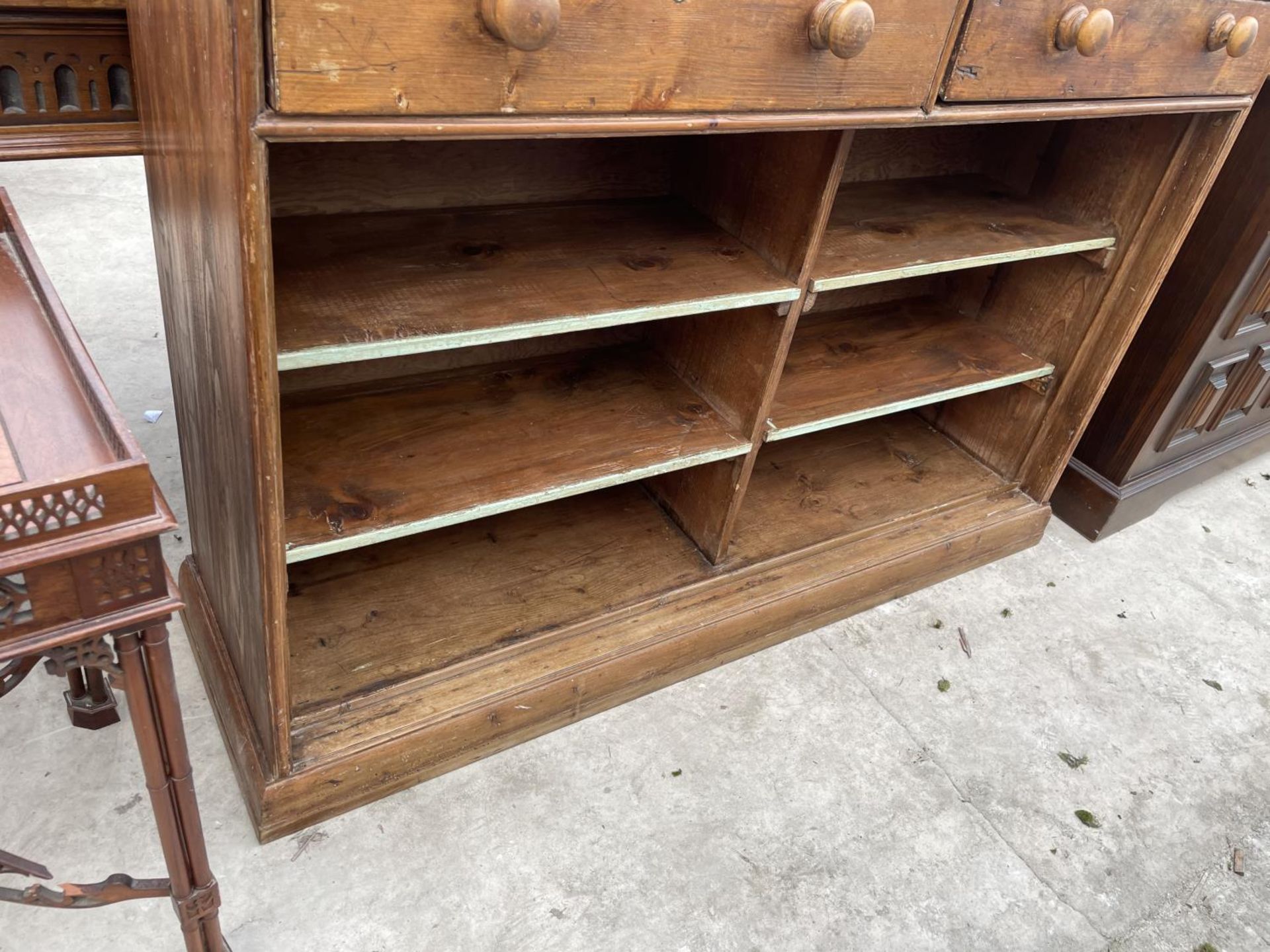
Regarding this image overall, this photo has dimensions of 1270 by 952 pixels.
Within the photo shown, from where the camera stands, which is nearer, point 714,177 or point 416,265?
point 416,265

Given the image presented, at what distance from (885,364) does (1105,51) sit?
0.75 metres

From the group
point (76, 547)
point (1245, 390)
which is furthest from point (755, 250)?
point (1245, 390)

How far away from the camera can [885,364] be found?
1.99 m

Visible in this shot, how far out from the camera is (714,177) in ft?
5.37

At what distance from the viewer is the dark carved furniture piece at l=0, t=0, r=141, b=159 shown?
1.05 m

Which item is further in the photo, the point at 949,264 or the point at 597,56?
the point at 949,264

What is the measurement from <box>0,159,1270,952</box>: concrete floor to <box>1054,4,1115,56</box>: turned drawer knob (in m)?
1.25

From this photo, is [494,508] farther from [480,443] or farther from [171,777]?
[171,777]

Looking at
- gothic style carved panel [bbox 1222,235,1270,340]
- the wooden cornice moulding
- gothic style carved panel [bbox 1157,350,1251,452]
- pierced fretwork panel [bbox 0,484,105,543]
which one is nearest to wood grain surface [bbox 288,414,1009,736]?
gothic style carved panel [bbox 1157,350,1251,452]

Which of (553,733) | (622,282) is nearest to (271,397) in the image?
(622,282)

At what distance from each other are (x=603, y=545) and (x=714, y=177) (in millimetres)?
776

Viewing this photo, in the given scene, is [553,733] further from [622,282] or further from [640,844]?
[622,282]

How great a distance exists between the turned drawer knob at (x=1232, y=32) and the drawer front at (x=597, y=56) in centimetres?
62

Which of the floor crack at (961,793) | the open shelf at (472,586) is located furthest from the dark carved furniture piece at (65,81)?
the floor crack at (961,793)
